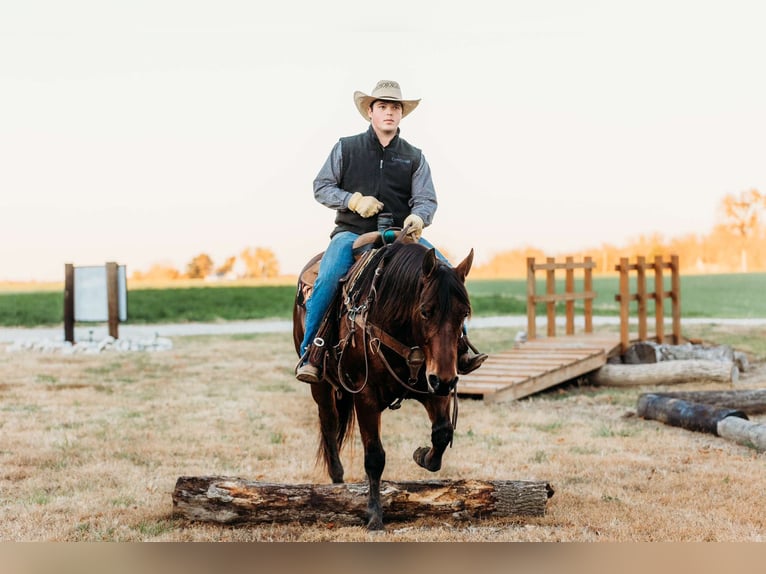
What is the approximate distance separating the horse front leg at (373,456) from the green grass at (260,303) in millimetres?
20369

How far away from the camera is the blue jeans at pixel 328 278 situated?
209 inches

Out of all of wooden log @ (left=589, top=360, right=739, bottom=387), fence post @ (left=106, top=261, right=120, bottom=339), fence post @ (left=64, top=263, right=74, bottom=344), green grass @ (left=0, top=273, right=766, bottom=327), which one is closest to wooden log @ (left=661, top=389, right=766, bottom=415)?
wooden log @ (left=589, top=360, right=739, bottom=387)

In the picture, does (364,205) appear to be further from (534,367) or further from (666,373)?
(666,373)

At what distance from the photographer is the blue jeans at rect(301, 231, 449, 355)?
17.4ft

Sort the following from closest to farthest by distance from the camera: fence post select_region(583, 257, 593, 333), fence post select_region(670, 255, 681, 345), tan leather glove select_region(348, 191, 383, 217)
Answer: tan leather glove select_region(348, 191, 383, 217) < fence post select_region(583, 257, 593, 333) < fence post select_region(670, 255, 681, 345)

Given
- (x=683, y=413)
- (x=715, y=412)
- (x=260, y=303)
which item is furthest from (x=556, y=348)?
(x=260, y=303)

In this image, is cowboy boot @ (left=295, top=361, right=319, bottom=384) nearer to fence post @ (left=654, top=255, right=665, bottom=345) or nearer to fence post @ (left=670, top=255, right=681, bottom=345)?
fence post @ (left=654, top=255, right=665, bottom=345)

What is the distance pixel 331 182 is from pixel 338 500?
2.00 meters

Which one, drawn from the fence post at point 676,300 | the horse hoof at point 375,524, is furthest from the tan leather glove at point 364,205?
the fence post at point 676,300

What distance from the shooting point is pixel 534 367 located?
11148mm

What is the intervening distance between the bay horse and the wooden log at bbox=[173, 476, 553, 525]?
190 millimetres

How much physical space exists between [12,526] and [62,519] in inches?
12.0

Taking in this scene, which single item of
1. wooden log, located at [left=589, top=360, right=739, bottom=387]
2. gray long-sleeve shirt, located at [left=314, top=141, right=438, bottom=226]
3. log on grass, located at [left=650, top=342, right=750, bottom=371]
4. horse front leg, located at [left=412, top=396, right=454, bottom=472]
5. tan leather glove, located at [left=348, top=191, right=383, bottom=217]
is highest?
gray long-sleeve shirt, located at [left=314, top=141, right=438, bottom=226]

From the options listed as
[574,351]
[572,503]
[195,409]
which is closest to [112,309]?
[195,409]
